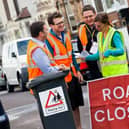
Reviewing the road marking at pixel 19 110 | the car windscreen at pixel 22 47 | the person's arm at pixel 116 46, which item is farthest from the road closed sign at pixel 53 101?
the car windscreen at pixel 22 47

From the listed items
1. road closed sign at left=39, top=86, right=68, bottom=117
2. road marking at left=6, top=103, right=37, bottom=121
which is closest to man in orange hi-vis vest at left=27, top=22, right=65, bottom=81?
road closed sign at left=39, top=86, right=68, bottom=117

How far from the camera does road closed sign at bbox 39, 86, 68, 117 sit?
22.5 feet

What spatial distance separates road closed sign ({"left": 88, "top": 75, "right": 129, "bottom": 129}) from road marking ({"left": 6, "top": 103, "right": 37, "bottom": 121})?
5963mm

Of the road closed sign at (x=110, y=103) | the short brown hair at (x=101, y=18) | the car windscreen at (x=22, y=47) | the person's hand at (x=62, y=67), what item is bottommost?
the car windscreen at (x=22, y=47)

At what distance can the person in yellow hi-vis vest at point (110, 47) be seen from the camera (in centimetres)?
773

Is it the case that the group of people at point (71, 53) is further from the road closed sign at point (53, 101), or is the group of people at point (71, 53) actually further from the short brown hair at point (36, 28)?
the road closed sign at point (53, 101)

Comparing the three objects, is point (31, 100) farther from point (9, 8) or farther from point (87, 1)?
point (9, 8)

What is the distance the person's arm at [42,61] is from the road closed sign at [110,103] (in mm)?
661

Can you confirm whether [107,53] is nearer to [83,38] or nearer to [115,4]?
[83,38]

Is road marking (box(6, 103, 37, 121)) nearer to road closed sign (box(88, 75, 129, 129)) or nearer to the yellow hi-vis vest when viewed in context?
the yellow hi-vis vest

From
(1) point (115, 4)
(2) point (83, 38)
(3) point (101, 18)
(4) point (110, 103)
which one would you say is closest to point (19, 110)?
(2) point (83, 38)

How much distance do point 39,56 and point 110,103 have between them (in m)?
1.13

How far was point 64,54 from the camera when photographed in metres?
7.79

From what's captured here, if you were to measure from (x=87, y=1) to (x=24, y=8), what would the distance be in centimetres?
1254
